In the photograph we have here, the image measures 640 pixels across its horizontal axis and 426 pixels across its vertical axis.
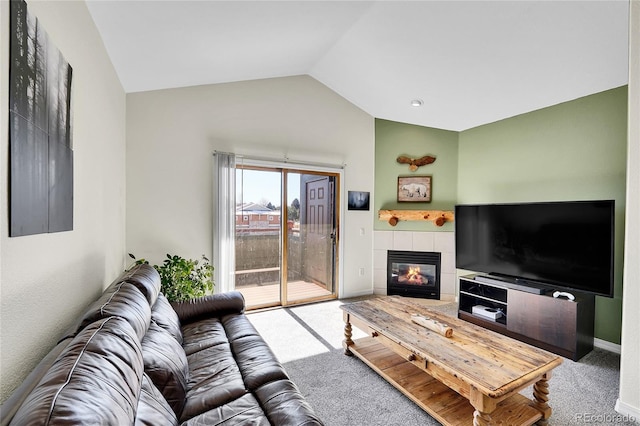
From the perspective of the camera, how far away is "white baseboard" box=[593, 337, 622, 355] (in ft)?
9.12

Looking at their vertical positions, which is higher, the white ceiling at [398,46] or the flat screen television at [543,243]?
the white ceiling at [398,46]

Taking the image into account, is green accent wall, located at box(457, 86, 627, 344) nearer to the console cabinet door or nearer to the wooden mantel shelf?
the wooden mantel shelf

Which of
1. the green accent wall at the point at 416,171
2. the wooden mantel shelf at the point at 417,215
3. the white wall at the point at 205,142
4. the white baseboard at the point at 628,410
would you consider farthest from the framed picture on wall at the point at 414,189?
the white baseboard at the point at 628,410

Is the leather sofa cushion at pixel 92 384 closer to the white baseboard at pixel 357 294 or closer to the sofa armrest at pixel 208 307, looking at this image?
the sofa armrest at pixel 208 307

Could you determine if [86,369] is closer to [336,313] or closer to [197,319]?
[197,319]

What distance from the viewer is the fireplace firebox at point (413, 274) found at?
443 cm

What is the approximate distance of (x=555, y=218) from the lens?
2.90 metres

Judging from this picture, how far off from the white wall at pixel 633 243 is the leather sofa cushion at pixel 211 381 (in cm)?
239

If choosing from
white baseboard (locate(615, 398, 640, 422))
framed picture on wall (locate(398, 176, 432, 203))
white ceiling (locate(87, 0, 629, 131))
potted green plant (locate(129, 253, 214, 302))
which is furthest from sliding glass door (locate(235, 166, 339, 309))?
white baseboard (locate(615, 398, 640, 422))

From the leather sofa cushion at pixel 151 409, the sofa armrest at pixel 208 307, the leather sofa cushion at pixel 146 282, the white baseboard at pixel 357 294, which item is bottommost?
the white baseboard at pixel 357 294

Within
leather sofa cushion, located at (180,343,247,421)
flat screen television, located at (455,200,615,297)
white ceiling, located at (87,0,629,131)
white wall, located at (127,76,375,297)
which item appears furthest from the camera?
white wall, located at (127,76,375,297)

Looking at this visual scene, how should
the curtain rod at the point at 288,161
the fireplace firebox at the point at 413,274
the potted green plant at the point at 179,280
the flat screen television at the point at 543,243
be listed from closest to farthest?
the flat screen television at the point at 543,243
the potted green plant at the point at 179,280
the curtain rod at the point at 288,161
the fireplace firebox at the point at 413,274

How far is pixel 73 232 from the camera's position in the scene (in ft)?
5.14

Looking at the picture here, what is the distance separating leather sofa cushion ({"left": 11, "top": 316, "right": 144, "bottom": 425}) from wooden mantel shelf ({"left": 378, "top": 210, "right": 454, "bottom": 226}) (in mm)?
3798
